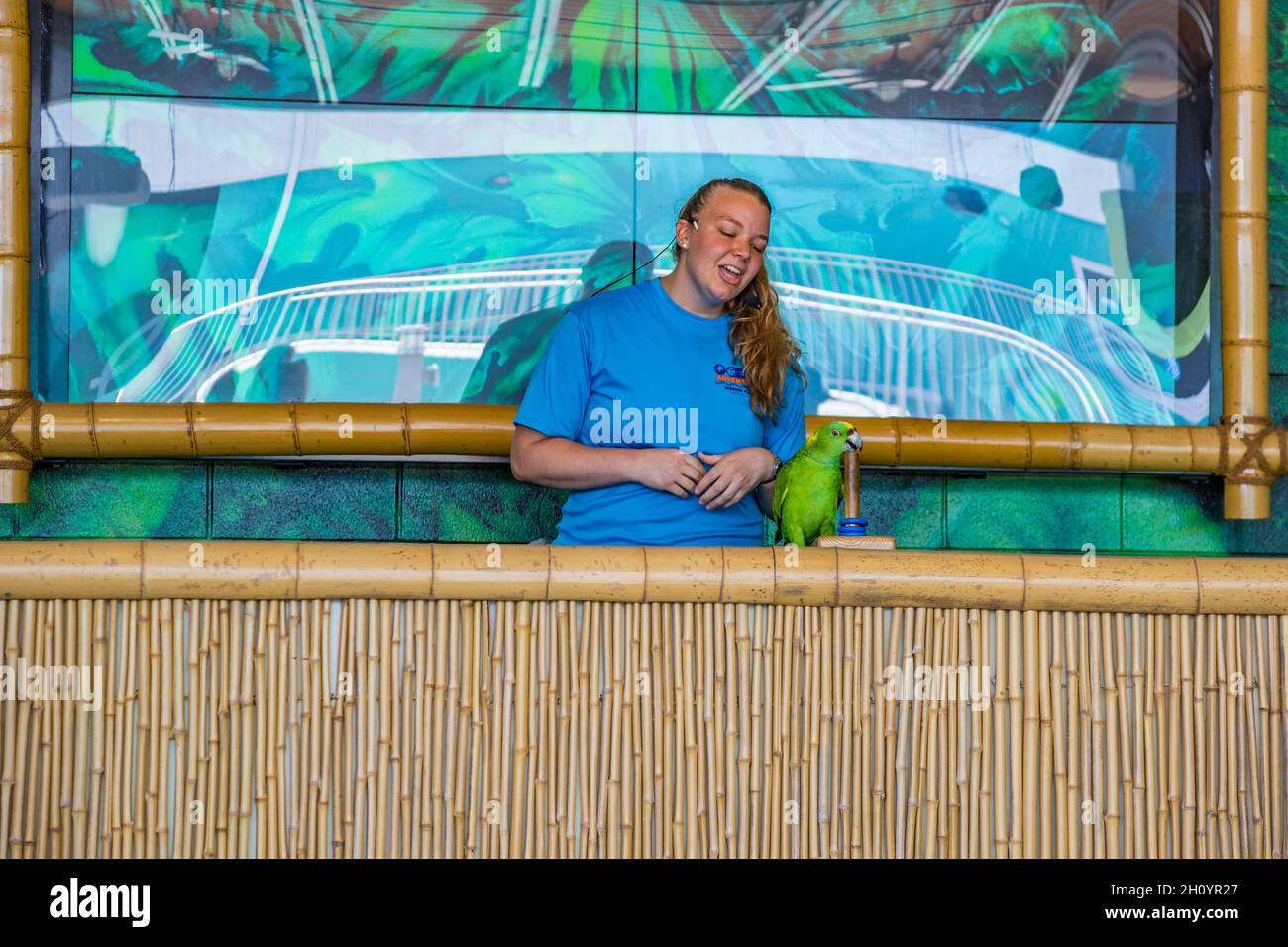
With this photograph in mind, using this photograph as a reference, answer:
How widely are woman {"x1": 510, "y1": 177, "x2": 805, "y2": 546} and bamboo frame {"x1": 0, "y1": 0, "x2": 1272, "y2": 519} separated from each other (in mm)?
404

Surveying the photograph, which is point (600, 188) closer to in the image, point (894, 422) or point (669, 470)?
point (894, 422)

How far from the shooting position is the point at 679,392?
190 centimetres

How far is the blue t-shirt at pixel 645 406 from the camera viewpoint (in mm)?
1834

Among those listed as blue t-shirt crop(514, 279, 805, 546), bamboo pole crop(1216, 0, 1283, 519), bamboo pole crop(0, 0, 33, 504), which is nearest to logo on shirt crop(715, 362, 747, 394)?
blue t-shirt crop(514, 279, 805, 546)

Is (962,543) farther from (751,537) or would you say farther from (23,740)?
(23,740)

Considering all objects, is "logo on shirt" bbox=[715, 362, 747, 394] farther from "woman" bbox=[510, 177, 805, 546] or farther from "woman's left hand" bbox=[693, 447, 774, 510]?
"woman's left hand" bbox=[693, 447, 774, 510]

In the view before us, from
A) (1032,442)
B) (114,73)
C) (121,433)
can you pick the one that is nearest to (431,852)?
(121,433)

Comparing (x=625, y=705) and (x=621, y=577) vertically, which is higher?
(x=621, y=577)

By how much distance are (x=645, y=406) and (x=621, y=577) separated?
24.8 inches

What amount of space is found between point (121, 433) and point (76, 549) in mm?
1009

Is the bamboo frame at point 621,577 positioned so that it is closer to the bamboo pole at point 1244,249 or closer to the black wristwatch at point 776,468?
the black wristwatch at point 776,468

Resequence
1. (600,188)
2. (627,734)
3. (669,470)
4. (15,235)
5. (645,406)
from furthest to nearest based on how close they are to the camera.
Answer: (600,188), (15,235), (645,406), (669,470), (627,734)

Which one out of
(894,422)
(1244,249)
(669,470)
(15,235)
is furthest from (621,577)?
(1244,249)

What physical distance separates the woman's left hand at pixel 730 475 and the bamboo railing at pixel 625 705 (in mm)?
416
